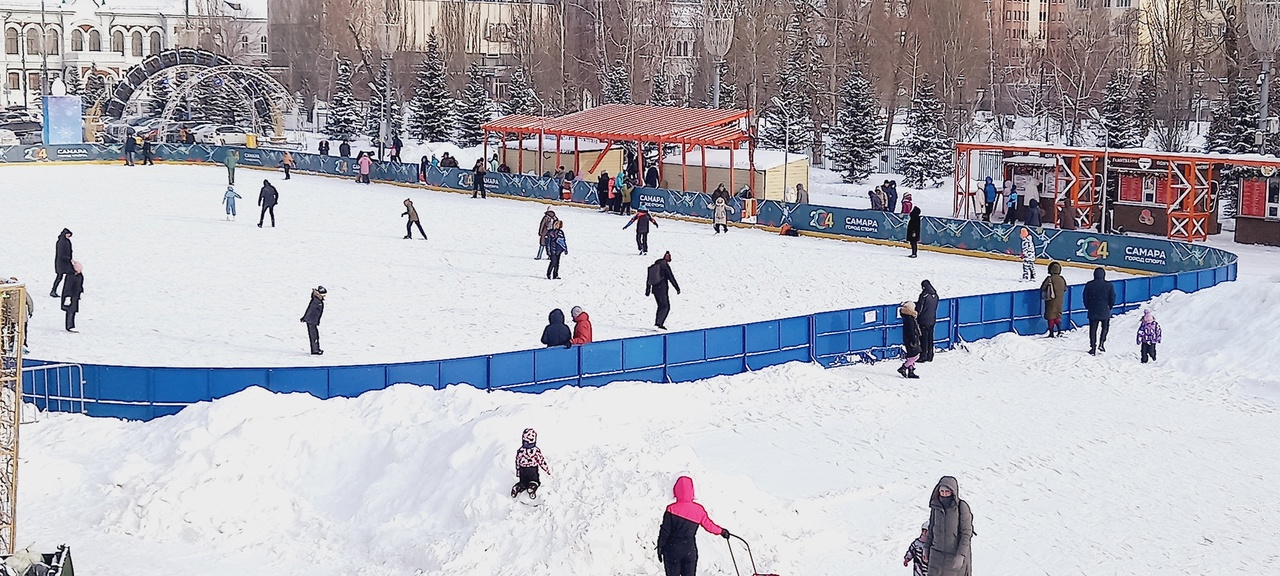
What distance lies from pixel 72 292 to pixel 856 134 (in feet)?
105

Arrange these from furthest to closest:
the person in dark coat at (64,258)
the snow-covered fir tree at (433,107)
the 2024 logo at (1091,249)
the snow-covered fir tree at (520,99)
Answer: the snow-covered fir tree at (520,99), the snow-covered fir tree at (433,107), the 2024 logo at (1091,249), the person in dark coat at (64,258)

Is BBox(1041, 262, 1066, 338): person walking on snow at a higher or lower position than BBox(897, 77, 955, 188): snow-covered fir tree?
lower

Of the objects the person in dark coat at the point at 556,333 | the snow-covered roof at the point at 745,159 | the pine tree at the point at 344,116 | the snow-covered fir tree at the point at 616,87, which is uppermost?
the snow-covered fir tree at the point at 616,87

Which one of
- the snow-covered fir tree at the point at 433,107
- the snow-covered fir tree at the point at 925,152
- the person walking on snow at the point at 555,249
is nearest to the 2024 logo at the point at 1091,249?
the person walking on snow at the point at 555,249

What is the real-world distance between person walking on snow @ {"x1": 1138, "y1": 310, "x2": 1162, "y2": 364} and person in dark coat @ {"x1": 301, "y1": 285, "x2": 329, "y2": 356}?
975 cm

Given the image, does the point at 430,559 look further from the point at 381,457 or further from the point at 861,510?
the point at 861,510

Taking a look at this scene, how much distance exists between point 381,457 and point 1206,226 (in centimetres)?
2264

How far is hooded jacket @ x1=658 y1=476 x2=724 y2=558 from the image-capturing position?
9.19 meters

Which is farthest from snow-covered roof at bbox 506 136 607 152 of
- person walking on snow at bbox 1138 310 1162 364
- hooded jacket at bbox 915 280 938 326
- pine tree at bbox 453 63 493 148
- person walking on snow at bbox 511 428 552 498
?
person walking on snow at bbox 511 428 552 498

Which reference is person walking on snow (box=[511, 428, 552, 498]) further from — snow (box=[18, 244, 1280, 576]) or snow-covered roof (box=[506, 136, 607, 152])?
snow-covered roof (box=[506, 136, 607, 152])

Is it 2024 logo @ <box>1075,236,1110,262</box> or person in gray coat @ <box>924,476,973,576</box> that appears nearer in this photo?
person in gray coat @ <box>924,476,973,576</box>

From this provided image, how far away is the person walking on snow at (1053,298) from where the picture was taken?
19531mm

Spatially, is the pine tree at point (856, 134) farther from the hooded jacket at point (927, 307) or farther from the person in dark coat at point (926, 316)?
the hooded jacket at point (927, 307)

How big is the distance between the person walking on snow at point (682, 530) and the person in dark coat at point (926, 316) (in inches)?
358
